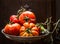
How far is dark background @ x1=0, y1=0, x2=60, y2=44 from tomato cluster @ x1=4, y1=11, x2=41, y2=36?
2.40 feet

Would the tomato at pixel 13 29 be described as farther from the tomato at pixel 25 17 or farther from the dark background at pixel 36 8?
the dark background at pixel 36 8

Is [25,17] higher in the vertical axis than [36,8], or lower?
higher

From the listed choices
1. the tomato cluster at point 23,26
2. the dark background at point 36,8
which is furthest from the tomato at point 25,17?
the dark background at point 36,8

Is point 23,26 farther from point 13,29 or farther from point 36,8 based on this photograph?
point 36,8

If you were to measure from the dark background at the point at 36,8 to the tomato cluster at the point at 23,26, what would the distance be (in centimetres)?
73

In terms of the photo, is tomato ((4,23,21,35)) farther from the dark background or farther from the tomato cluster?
the dark background

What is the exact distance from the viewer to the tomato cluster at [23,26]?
0.77 meters

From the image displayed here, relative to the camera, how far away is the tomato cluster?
2.54ft

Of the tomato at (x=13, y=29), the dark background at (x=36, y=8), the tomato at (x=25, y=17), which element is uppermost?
the tomato at (x=25, y=17)

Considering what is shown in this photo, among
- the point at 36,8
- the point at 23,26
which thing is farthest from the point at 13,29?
the point at 36,8

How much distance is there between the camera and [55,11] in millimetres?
1541

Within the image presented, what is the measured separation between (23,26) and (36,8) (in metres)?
0.84

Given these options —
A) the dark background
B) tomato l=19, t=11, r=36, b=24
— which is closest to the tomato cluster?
tomato l=19, t=11, r=36, b=24

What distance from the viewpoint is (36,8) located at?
1623mm
